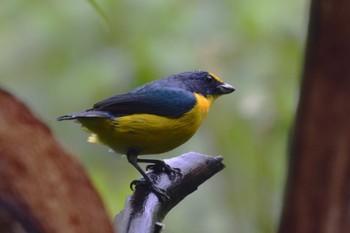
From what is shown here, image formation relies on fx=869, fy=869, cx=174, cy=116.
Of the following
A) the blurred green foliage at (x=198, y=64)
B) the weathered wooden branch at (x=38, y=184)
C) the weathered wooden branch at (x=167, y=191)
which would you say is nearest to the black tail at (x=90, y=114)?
the weathered wooden branch at (x=167, y=191)

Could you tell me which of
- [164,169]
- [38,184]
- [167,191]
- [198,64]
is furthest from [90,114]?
[38,184]

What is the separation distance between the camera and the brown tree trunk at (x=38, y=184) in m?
1.30

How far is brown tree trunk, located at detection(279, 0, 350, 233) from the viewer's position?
113 cm

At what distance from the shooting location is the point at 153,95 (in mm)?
3488

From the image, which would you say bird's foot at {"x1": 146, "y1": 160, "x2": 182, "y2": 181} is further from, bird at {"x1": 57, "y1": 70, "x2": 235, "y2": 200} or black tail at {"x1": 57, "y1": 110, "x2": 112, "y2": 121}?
black tail at {"x1": 57, "y1": 110, "x2": 112, "y2": 121}

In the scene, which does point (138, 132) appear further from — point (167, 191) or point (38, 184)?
point (38, 184)

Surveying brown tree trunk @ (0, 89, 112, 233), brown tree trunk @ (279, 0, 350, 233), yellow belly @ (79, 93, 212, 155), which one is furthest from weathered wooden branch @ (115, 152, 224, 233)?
brown tree trunk @ (279, 0, 350, 233)

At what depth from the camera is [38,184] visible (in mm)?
1338

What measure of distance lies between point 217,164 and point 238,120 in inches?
57.7

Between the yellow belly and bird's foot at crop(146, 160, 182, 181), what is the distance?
21 cm

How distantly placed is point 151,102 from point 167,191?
0.84 m

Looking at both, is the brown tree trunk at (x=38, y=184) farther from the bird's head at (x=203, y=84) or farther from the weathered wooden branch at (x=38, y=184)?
the bird's head at (x=203, y=84)

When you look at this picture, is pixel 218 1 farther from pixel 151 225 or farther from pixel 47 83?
pixel 151 225

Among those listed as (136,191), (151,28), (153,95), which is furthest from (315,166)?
(151,28)
